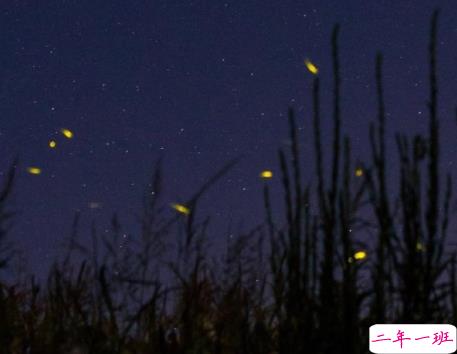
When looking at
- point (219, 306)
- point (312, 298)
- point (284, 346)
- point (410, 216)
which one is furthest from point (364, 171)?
point (219, 306)

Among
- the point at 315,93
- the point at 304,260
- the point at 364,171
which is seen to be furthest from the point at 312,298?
the point at 315,93

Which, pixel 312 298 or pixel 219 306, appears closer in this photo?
pixel 312 298

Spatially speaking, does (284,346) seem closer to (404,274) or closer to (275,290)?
(275,290)

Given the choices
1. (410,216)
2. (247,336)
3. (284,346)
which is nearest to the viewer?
(410,216)

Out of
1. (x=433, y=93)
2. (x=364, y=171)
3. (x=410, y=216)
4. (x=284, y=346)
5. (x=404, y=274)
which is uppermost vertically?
(x=433, y=93)

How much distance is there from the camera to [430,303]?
1751 mm

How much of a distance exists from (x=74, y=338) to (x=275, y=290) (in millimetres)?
547

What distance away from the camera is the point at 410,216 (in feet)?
5.60

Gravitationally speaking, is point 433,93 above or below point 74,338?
above

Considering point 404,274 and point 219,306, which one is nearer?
point 404,274

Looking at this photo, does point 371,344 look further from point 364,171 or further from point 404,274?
point 364,171

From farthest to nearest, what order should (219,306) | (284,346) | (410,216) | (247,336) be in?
1. (219,306)
2. (247,336)
3. (284,346)
4. (410,216)

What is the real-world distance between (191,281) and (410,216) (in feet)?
1.97

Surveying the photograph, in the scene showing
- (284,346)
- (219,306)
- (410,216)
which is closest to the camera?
(410,216)
